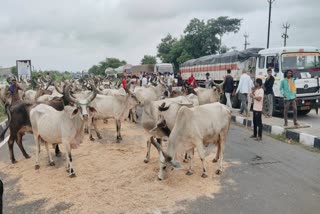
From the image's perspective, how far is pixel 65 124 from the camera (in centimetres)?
583

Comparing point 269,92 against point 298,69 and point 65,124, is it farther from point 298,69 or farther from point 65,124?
point 65,124

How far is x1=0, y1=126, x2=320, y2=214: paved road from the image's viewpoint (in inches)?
172

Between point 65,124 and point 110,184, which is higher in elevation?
point 65,124

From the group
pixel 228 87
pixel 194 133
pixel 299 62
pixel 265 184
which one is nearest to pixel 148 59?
pixel 228 87

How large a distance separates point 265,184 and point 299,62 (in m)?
7.54

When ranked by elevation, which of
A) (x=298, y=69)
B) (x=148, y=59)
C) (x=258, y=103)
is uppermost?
(x=148, y=59)

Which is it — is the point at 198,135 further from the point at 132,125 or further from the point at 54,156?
the point at 132,125

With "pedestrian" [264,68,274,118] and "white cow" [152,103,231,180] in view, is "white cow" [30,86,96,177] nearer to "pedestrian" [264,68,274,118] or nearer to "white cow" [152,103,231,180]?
"white cow" [152,103,231,180]

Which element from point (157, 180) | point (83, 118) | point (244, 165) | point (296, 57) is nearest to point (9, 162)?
point (83, 118)

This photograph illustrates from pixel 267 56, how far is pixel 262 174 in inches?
293

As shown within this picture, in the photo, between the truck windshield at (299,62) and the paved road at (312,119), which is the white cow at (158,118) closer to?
the paved road at (312,119)

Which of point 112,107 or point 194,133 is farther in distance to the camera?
point 112,107

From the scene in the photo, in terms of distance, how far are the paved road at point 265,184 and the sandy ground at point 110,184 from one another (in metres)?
0.22

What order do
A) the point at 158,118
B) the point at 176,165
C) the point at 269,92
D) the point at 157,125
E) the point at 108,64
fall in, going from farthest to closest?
the point at 108,64
the point at 269,92
the point at 158,118
the point at 157,125
the point at 176,165
